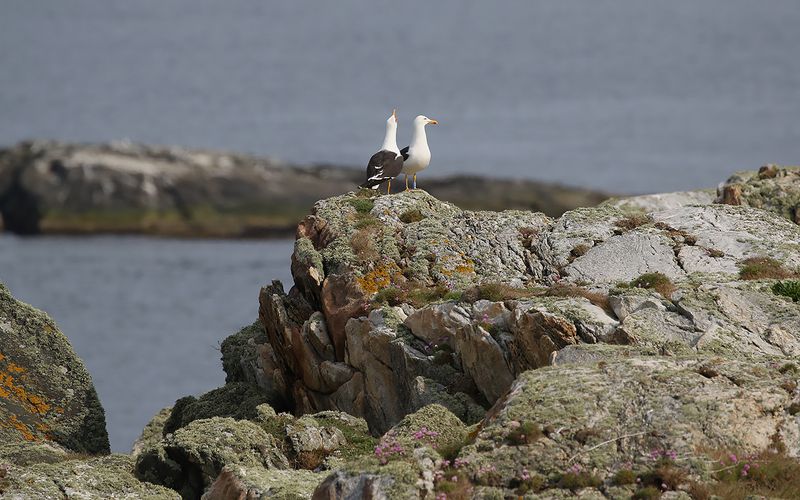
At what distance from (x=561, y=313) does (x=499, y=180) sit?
391 feet

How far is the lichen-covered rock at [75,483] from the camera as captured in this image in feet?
89.7

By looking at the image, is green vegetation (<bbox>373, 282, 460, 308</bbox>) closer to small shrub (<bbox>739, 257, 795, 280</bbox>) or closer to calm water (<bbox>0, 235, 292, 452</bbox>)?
small shrub (<bbox>739, 257, 795, 280</bbox>)

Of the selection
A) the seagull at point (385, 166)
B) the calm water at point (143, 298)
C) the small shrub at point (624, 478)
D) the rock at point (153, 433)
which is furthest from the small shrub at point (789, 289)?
the calm water at point (143, 298)

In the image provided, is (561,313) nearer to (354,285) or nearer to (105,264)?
(354,285)

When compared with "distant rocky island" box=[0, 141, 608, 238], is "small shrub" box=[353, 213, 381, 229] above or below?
above

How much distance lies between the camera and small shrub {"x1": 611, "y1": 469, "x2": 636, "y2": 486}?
23.1 meters

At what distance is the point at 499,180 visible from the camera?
149250 mm

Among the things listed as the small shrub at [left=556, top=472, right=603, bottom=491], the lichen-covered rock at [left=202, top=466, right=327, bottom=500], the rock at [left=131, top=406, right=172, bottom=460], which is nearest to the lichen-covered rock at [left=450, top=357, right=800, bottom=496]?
the small shrub at [left=556, top=472, right=603, bottom=491]

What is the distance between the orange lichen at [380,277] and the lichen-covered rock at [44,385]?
7.93 metres

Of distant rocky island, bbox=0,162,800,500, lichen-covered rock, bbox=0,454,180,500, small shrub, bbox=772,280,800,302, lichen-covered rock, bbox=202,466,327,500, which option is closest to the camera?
distant rocky island, bbox=0,162,800,500

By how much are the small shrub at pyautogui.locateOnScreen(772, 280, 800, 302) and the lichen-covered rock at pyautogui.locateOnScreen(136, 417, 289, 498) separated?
11029mm

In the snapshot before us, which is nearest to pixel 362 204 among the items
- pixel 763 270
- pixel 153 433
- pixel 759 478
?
pixel 153 433

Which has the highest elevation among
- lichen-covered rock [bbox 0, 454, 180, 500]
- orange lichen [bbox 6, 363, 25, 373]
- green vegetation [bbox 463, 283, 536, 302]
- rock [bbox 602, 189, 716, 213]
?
rock [bbox 602, 189, 716, 213]

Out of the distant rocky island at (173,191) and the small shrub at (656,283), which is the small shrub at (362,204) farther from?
the distant rocky island at (173,191)
